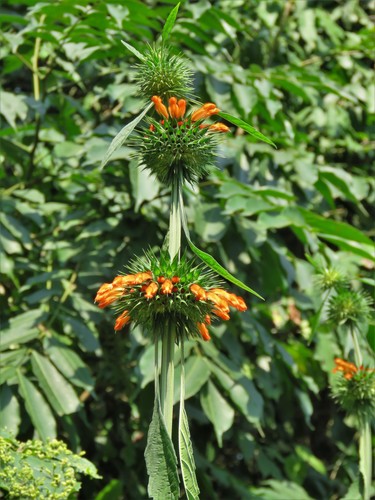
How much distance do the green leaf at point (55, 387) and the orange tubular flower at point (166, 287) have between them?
112 cm

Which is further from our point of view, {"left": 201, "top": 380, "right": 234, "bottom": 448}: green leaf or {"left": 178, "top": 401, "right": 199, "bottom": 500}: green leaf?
{"left": 201, "top": 380, "right": 234, "bottom": 448}: green leaf

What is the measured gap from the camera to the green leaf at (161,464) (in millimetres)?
1236

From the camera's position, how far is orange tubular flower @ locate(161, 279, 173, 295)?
133 centimetres

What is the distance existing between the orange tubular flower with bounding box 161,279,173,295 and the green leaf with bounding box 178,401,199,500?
0.59 ft

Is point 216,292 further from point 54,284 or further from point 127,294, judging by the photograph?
point 54,284

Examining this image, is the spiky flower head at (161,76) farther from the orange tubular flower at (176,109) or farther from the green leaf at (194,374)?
the green leaf at (194,374)

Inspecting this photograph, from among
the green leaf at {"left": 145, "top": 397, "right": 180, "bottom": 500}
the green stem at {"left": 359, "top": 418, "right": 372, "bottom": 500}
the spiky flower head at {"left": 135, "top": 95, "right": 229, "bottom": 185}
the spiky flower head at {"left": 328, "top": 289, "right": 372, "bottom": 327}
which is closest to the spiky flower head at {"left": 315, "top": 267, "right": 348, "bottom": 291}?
the spiky flower head at {"left": 328, "top": 289, "right": 372, "bottom": 327}

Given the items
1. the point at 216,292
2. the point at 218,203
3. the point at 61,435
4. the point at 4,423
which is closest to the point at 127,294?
the point at 216,292

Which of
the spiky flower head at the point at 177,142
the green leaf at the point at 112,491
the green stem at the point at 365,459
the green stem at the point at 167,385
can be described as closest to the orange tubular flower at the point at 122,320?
the green stem at the point at 167,385

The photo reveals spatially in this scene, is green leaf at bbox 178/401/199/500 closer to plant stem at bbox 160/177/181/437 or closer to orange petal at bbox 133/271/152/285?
plant stem at bbox 160/177/181/437

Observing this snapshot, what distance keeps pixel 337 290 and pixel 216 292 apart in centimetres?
75

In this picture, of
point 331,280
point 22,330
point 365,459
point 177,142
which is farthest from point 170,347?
point 22,330

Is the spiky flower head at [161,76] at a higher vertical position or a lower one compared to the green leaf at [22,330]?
higher

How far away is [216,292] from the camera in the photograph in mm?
1377
